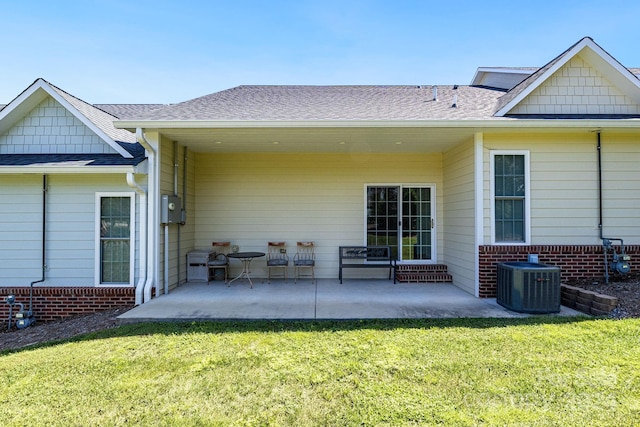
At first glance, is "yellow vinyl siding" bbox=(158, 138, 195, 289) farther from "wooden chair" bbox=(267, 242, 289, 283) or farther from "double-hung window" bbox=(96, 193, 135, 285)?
"wooden chair" bbox=(267, 242, 289, 283)

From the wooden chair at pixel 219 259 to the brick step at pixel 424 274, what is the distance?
12.5 feet

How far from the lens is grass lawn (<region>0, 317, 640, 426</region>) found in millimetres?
2471

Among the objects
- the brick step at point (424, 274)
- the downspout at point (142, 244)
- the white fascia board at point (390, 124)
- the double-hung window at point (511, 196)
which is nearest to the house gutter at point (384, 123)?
the white fascia board at point (390, 124)

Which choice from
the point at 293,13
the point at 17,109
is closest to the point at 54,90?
the point at 17,109

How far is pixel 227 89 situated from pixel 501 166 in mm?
6630

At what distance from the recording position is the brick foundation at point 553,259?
229 inches

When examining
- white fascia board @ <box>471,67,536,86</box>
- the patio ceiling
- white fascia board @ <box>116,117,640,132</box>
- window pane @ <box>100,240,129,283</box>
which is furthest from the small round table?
white fascia board @ <box>471,67,536,86</box>

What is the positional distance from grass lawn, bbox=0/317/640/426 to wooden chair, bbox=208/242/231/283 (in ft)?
9.10

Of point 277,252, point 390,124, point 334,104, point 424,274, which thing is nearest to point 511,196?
point 424,274

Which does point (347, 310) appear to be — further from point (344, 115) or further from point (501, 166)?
point (501, 166)

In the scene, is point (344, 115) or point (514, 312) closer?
point (514, 312)

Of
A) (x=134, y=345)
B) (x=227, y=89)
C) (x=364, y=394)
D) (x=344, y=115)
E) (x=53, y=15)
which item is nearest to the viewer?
(x=364, y=394)

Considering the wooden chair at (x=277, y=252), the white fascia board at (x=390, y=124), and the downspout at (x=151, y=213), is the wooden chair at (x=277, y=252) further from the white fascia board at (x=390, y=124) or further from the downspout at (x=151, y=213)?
the white fascia board at (x=390, y=124)

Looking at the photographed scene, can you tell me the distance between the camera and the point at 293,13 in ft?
28.6
